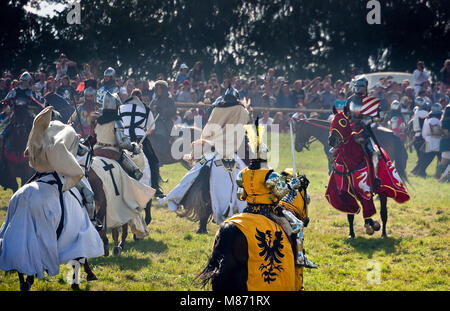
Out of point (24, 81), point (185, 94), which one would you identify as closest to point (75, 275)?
point (24, 81)

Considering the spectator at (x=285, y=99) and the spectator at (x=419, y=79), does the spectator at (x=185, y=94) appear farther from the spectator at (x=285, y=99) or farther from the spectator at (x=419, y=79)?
the spectator at (x=419, y=79)

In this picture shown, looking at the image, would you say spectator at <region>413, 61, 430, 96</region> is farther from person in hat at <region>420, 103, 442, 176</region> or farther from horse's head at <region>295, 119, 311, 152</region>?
horse's head at <region>295, 119, 311, 152</region>

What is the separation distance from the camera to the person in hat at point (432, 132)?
19.0m

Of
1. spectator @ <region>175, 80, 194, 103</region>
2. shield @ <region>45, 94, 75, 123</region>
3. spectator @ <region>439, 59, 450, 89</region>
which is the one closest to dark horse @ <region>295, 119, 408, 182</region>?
spectator @ <region>175, 80, 194, 103</region>

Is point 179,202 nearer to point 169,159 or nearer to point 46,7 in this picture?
point 169,159

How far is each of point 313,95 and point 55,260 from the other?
1559 centimetres

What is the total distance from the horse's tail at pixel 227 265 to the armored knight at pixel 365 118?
5.44 metres

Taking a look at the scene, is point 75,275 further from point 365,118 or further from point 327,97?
point 327,97

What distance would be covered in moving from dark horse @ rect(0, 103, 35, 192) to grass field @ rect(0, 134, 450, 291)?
0.62 meters

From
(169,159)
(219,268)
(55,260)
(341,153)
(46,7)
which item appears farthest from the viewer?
(46,7)

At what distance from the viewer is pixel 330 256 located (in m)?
9.40

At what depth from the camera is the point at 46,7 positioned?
1164 inches

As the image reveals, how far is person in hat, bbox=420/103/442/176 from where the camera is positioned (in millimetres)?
18984

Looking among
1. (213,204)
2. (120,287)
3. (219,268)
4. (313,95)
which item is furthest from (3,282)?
(313,95)
